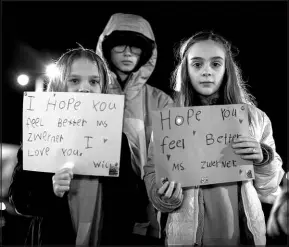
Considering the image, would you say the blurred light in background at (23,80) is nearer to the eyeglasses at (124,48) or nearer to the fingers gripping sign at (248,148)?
the eyeglasses at (124,48)

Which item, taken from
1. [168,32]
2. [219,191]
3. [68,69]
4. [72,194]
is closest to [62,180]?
[72,194]

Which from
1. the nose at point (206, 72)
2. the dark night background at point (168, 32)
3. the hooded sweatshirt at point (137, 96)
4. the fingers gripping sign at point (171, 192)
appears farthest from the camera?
the dark night background at point (168, 32)

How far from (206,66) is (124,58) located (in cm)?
53

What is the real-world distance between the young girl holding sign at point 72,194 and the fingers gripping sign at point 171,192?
0.22 metres

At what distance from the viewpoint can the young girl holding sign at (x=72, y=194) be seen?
47.7 inches

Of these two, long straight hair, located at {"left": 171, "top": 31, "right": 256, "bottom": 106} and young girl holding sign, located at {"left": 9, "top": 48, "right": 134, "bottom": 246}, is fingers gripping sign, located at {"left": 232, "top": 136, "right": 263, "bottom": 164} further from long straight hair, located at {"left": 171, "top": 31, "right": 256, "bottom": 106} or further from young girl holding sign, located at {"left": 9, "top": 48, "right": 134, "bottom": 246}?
young girl holding sign, located at {"left": 9, "top": 48, "right": 134, "bottom": 246}

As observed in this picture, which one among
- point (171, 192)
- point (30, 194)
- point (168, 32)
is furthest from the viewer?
point (168, 32)

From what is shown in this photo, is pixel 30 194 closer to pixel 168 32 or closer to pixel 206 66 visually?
pixel 206 66

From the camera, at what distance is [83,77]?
1280mm

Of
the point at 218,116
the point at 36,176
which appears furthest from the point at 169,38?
the point at 36,176

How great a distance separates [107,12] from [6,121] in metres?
0.99

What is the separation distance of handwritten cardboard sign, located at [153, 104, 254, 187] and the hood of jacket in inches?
20.0

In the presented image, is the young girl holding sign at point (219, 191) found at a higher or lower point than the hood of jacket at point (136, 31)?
lower

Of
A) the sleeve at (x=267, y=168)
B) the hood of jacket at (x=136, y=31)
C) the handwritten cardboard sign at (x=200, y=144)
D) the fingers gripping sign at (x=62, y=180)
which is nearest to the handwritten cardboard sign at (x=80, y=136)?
the fingers gripping sign at (x=62, y=180)
